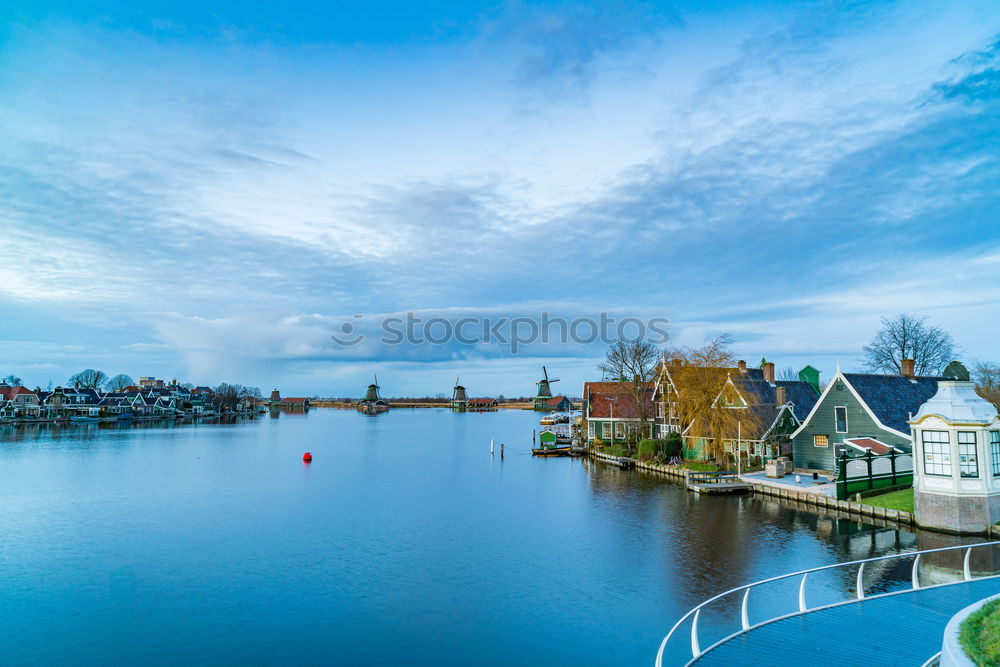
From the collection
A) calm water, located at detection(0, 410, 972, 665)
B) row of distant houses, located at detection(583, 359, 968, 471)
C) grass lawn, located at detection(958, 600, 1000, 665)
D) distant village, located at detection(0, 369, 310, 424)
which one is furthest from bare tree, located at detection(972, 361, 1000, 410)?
distant village, located at detection(0, 369, 310, 424)

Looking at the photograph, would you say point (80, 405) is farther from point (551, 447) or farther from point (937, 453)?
point (937, 453)

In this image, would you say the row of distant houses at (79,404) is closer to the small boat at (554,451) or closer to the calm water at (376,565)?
the calm water at (376,565)

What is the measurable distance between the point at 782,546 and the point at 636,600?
10.6 m

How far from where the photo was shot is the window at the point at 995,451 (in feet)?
96.6

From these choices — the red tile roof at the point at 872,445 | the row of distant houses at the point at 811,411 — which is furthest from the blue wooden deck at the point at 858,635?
the red tile roof at the point at 872,445

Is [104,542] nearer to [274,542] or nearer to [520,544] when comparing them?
[274,542]

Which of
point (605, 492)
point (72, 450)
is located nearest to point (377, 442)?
point (72, 450)

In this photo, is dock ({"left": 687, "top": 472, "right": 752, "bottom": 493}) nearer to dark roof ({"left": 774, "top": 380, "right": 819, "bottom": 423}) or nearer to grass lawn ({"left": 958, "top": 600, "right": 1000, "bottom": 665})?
dark roof ({"left": 774, "top": 380, "right": 819, "bottom": 423})

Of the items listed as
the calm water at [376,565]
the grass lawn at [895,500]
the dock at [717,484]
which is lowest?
the calm water at [376,565]

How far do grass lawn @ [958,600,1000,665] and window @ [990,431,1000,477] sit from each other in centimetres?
2295

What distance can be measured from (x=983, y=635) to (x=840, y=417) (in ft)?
123

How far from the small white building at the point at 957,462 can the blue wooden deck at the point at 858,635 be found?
14.4 m

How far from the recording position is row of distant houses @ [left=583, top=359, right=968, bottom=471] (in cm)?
4125

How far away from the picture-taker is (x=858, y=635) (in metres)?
14.2
